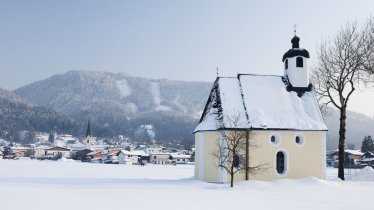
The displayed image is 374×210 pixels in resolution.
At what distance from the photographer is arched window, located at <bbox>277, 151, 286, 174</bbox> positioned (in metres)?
34.6

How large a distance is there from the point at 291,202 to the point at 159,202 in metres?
6.25

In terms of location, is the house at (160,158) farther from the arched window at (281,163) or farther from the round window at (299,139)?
the arched window at (281,163)

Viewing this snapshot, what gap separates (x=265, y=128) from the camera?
33844mm

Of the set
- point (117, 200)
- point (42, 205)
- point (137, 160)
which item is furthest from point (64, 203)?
point (137, 160)

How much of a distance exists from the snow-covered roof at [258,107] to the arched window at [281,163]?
2.15 meters

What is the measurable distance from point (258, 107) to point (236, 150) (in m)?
4.55

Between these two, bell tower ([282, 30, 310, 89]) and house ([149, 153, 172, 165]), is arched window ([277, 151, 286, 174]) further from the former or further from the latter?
house ([149, 153, 172, 165])

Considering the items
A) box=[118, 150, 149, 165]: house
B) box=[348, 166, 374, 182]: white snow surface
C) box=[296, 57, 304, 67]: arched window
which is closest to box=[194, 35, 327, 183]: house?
box=[296, 57, 304, 67]: arched window

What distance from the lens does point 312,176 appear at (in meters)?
34.3

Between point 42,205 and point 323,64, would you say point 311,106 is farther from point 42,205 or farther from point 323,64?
point 42,205

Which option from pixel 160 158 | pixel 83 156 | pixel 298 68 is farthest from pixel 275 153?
pixel 83 156

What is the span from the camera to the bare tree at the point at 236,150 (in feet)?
107

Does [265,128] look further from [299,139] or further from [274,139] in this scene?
[299,139]

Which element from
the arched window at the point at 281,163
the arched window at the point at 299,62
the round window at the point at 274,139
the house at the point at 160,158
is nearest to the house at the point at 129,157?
the house at the point at 160,158
